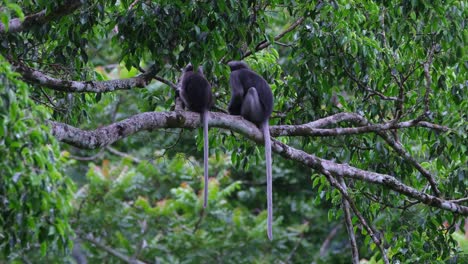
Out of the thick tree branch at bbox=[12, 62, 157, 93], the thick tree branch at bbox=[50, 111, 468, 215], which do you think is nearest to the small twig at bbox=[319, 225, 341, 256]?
the thick tree branch at bbox=[50, 111, 468, 215]

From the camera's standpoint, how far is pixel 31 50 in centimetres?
572

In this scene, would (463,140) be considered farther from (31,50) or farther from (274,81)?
(31,50)

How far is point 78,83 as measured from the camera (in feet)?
16.8

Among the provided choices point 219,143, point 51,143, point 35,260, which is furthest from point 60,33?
point 35,260

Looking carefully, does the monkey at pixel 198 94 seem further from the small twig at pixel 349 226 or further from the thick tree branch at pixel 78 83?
the small twig at pixel 349 226

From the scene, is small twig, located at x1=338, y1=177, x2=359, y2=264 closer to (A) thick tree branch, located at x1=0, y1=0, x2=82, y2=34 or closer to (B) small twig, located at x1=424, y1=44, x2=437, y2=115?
(B) small twig, located at x1=424, y1=44, x2=437, y2=115

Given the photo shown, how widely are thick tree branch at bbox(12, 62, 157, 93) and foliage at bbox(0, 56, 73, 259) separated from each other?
1484mm

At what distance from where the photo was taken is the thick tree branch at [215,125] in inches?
176

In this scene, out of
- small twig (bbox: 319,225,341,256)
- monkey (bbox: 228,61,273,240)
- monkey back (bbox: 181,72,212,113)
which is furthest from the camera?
small twig (bbox: 319,225,341,256)

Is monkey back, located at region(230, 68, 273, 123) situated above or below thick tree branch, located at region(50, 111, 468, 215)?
above

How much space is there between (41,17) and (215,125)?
52.0 inches

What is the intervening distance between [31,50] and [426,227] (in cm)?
292

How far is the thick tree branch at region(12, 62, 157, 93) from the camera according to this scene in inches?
193

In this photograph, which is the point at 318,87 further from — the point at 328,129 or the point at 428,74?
the point at 428,74
